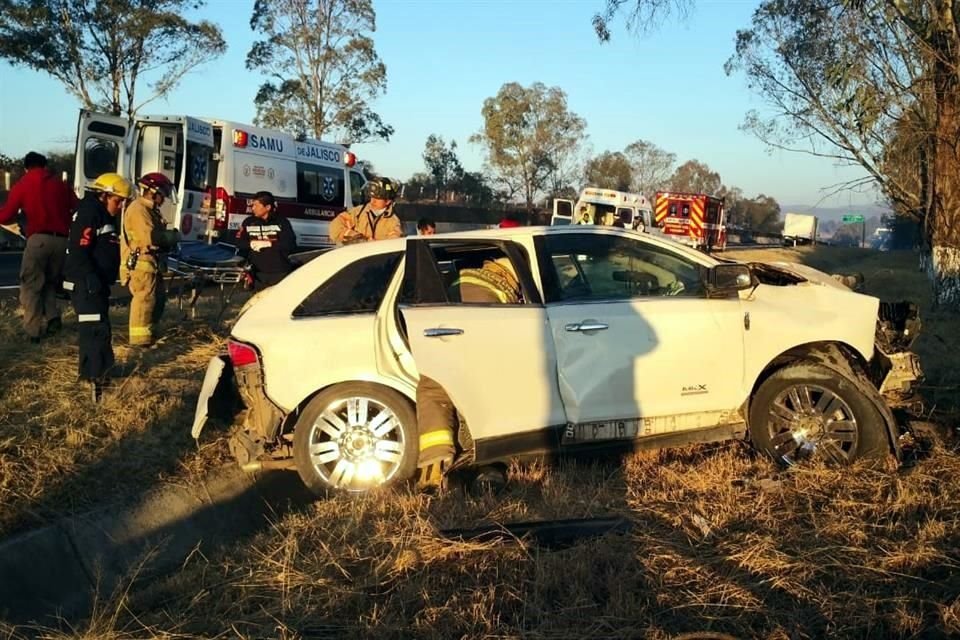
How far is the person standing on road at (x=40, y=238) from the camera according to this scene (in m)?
7.90

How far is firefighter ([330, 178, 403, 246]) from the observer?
7.91 m

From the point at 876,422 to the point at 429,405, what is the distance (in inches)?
105

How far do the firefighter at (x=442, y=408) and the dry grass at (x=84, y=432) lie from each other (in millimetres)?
1630

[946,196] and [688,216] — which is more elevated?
[688,216]

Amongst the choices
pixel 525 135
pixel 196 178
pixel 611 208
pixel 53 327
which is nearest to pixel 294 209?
pixel 196 178

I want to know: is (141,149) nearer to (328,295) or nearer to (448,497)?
(328,295)

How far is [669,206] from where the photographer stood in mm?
34156

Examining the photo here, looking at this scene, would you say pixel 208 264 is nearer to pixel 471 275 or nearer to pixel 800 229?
pixel 471 275

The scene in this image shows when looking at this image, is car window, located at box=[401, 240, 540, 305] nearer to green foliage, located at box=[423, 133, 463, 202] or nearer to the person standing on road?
the person standing on road

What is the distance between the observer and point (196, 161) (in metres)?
15.4

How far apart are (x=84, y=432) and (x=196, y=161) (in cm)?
1080

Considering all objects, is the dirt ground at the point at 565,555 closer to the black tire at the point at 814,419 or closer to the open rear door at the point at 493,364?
the black tire at the point at 814,419

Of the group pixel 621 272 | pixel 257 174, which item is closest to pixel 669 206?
pixel 257 174

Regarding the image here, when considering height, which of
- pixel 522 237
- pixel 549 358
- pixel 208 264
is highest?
pixel 522 237
